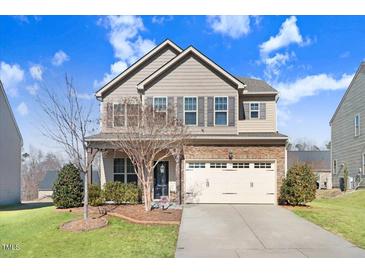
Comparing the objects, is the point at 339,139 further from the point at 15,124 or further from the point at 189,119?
the point at 15,124

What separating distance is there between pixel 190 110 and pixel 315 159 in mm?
28298

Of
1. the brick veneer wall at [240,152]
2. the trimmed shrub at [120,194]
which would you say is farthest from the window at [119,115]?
the brick veneer wall at [240,152]

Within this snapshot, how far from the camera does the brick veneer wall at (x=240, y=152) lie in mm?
16391

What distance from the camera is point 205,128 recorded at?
56.5 ft

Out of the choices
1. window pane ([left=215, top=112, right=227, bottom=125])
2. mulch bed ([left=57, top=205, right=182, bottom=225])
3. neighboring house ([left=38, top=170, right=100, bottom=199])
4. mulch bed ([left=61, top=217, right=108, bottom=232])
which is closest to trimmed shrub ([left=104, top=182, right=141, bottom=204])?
mulch bed ([left=57, top=205, right=182, bottom=225])

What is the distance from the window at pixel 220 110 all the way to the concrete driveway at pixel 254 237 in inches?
191

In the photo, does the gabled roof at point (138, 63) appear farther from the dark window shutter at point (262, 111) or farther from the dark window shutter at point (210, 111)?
the dark window shutter at point (262, 111)

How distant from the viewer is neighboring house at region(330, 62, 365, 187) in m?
24.5

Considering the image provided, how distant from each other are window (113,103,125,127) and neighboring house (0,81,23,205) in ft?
26.4

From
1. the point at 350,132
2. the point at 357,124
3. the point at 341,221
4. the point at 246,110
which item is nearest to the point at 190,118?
the point at 246,110

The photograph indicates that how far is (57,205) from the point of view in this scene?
1427cm

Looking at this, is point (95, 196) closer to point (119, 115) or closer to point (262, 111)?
point (119, 115)
